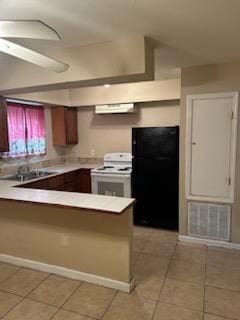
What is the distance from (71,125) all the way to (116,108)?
1.07m

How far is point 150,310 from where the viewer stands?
203cm

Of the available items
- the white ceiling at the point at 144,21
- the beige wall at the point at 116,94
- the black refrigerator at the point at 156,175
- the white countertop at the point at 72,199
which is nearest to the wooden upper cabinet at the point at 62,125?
the beige wall at the point at 116,94

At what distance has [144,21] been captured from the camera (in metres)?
1.78

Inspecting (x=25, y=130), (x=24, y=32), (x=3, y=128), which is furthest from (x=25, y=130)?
(x=24, y=32)

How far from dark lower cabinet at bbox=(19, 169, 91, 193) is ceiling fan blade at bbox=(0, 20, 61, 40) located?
223cm

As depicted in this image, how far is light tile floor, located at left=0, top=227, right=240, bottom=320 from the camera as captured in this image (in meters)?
2.00

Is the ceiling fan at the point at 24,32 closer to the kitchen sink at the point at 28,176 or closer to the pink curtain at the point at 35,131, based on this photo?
the kitchen sink at the point at 28,176

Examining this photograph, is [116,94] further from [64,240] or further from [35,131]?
[64,240]

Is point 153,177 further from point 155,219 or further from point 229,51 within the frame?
point 229,51

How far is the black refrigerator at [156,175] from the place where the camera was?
3.52m

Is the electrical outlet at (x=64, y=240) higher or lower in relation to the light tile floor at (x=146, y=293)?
higher

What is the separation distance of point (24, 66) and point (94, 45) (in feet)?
2.94

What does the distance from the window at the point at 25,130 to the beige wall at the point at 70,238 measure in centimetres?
150

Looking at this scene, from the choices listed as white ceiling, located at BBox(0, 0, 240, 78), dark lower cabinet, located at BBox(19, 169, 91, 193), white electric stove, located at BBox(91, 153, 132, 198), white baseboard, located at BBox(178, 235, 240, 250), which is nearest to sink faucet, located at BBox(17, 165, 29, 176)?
dark lower cabinet, located at BBox(19, 169, 91, 193)
